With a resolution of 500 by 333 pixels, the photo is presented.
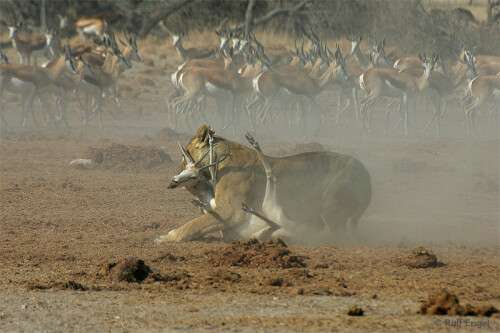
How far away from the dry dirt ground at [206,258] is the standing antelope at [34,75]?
7.40 m

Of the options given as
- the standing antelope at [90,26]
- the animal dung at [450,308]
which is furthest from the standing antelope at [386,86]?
the standing antelope at [90,26]

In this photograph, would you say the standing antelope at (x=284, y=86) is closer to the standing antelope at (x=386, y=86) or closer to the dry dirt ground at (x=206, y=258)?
the standing antelope at (x=386, y=86)

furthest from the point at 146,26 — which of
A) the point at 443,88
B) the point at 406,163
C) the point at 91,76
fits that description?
the point at 406,163

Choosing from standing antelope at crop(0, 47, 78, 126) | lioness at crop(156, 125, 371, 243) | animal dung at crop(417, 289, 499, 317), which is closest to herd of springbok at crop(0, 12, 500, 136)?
standing antelope at crop(0, 47, 78, 126)

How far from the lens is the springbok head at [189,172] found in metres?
7.45

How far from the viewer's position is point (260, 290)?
5.73 meters

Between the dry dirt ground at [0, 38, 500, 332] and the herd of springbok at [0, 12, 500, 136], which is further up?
the herd of springbok at [0, 12, 500, 136]

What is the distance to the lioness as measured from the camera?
7.61 m

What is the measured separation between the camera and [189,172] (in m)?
7.50

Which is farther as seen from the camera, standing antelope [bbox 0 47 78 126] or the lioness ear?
standing antelope [bbox 0 47 78 126]

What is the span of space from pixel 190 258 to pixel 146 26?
3777 cm

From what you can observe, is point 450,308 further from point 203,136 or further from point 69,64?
point 69,64

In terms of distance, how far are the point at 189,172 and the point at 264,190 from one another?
837 mm

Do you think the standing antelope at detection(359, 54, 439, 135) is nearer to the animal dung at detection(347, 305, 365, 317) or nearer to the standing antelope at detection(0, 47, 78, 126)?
the standing antelope at detection(0, 47, 78, 126)
